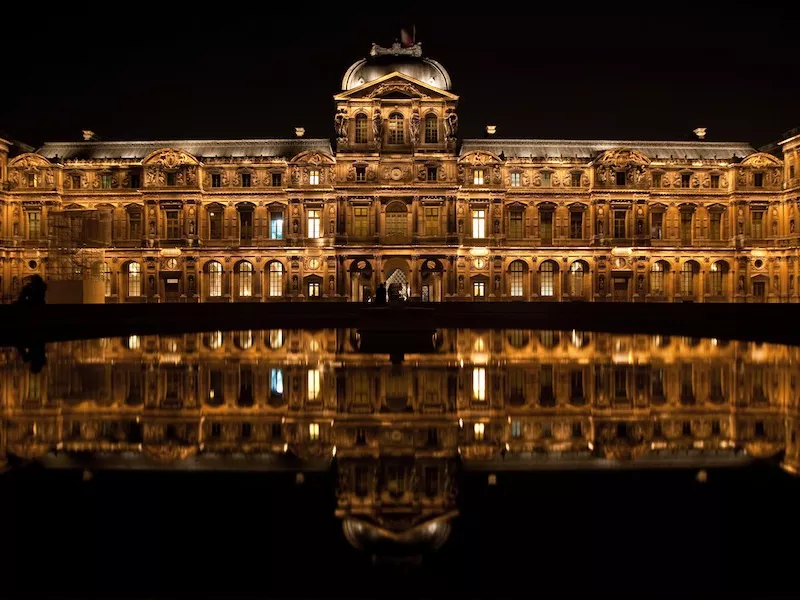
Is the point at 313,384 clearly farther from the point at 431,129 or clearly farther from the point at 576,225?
the point at 576,225

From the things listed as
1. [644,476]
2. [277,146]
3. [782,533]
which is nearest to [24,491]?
[644,476]

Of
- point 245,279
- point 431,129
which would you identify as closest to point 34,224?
point 245,279

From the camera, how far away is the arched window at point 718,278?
5203cm

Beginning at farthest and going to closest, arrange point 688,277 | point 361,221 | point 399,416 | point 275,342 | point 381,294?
point 688,277, point 361,221, point 381,294, point 275,342, point 399,416

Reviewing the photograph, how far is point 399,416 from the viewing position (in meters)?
8.68

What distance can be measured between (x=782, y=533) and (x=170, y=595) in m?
4.38

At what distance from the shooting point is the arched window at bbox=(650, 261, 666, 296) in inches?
2032

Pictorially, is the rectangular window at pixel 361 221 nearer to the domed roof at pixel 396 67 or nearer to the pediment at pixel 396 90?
the pediment at pixel 396 90

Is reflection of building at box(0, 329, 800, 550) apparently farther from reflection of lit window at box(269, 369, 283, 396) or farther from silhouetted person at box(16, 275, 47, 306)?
silhouetted person at box(16, 275, 47, 306)

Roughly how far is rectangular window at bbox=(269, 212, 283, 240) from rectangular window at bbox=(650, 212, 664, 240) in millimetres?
30362

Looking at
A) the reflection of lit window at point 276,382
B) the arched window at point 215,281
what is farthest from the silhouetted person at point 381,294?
the arched window at point 215,281

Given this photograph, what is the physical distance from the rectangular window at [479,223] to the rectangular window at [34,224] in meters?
35.0

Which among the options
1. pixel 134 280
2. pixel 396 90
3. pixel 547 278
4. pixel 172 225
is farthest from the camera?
pixel 134 280

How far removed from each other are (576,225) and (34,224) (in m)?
44.1
